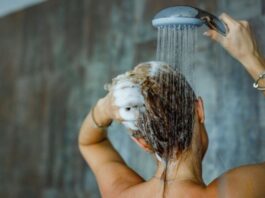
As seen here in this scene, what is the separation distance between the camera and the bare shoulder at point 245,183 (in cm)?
77

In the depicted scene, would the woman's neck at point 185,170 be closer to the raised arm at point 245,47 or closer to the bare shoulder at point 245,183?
the bare shoulder at point 245,183

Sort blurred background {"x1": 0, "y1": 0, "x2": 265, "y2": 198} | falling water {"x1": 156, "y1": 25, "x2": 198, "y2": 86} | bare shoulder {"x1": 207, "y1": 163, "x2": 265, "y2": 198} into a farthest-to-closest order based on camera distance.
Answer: blurred background {"x1": 0, "y1": 0, "x2": 265, "y2": 198} < falling water {"x1": 156, "y1": 25, "x2": 198, "y2": 86} < bare shoulder {"x1": 207, "y1": 163, "x2": 265, "y2": 198}

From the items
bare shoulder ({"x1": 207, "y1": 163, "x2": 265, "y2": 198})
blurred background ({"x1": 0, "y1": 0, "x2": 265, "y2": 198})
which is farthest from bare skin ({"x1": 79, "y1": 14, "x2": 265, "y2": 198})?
blurred background ({"x1": 0, "y1": 0, "x2": 265, "y2": 198})

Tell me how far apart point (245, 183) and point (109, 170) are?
1.08 feet

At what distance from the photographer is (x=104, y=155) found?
106 centimetres

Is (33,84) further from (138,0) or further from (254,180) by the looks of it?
(254,180)

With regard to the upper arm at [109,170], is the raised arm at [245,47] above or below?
above

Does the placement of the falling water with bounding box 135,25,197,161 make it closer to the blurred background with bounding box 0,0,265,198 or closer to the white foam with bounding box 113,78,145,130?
the white foam with bounding box 113,78,145,130

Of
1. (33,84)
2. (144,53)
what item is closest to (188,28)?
(144,53)

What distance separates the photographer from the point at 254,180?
772 mm

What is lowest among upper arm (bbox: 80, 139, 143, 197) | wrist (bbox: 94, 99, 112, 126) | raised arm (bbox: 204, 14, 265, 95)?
upper arm (bbox: 80, 139, 143, 197)

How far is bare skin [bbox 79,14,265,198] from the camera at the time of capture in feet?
A: 2.56

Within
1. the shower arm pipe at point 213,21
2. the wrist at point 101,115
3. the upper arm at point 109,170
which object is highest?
the shower arm pipe at point 213,21

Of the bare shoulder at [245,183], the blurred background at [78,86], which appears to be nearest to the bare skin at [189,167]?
the bare shoulder at [245,183]
